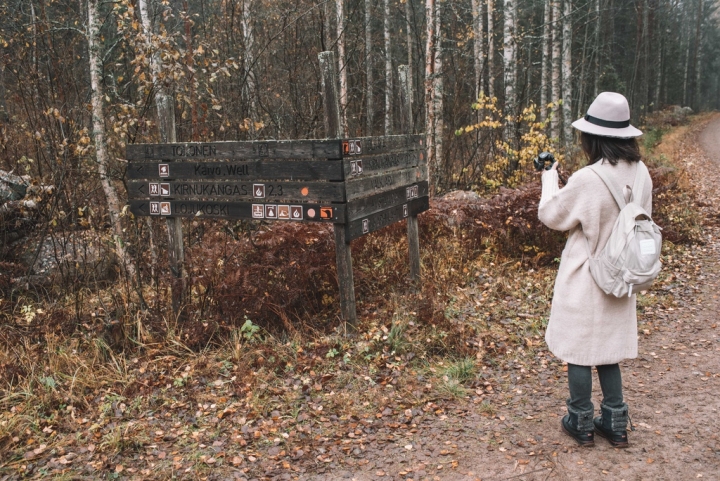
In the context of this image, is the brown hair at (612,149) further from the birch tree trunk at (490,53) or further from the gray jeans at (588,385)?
the birch tree trunk at (490,53)

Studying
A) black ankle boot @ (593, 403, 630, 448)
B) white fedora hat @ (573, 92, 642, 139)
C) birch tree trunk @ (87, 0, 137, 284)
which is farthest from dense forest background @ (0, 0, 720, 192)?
black ankle boot @ (593, 403, 630, 448)

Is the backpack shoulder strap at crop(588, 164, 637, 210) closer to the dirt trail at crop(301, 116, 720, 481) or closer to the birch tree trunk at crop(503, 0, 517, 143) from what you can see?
the dirt trail at crop(301, 116, 720, 481)

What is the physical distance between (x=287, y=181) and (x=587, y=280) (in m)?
2.82

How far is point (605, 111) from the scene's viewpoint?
347 cm

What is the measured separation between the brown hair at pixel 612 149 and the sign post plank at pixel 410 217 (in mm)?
3325

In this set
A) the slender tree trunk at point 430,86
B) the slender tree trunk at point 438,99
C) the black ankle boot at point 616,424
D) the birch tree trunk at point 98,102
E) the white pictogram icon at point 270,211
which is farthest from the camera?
the slender tree trunk at point 438,99

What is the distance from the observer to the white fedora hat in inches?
136

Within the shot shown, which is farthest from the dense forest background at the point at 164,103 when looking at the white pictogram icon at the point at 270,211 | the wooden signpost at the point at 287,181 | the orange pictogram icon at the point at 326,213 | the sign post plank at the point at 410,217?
the orange pictogram icon at the point at 326,213

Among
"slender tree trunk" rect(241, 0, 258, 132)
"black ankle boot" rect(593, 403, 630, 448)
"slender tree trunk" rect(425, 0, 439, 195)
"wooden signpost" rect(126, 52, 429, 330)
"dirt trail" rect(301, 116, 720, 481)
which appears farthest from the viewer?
"slender tree trunk" rect(425, 0, 439, 195)

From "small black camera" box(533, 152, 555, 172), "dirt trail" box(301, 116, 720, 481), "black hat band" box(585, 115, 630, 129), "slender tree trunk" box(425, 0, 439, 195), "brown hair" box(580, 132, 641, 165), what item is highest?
"slender tree trunk" box(425, 0, 439, 195)

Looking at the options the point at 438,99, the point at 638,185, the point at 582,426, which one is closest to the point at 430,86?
the point at 438,99

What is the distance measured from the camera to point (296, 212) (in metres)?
5.32

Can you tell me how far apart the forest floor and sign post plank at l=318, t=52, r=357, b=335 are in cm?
27

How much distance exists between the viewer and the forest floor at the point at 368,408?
12.4ft
